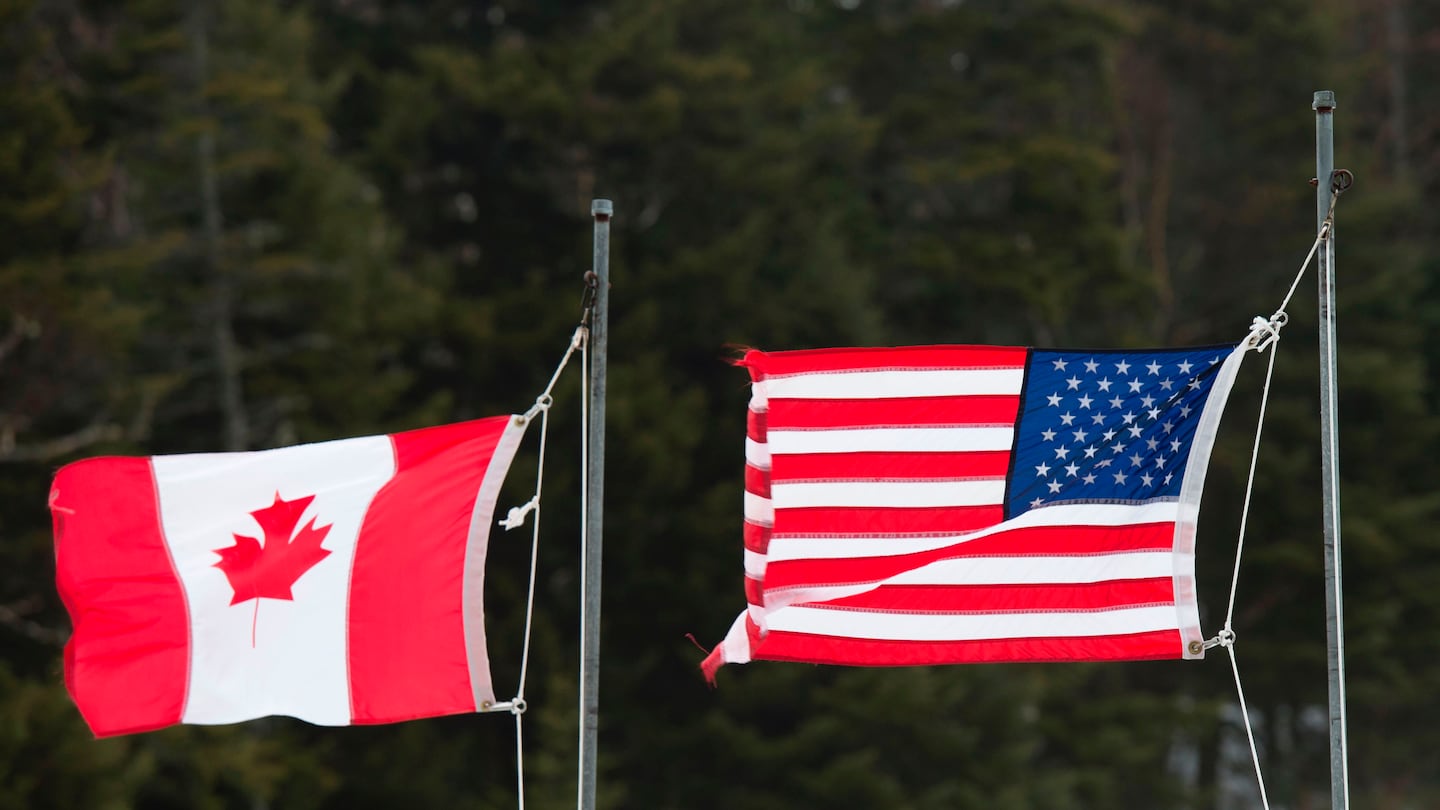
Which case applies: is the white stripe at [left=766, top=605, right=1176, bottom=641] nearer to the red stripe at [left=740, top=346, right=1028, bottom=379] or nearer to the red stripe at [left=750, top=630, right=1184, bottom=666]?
the red stripe at [left=750, top=630, right=1184, bottom=666]

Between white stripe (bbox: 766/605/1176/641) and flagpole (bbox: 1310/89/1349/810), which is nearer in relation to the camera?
flagpole (bbox: 1310/89/1349/810)

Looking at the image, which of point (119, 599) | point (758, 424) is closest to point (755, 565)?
point (758, 424)

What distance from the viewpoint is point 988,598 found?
7.99m

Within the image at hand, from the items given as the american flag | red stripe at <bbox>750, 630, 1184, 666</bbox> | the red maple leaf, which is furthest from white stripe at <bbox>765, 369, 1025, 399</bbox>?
the red maple leaf

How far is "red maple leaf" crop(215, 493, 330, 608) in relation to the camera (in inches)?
314

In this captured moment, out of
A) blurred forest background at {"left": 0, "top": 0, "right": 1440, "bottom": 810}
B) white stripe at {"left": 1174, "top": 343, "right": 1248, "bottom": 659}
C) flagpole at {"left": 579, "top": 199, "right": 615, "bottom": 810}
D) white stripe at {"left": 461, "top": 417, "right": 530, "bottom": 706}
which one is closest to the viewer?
flagpole at {"left": 579, "top": 199, "right": 615, "bottom": 810}

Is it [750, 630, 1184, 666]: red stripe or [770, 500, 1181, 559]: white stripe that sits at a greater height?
[770, 500, 1181, 559]: white stripe

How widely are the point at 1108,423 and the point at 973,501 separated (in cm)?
66

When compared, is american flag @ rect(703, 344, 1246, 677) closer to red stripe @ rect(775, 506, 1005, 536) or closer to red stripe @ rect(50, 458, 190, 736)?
red stripe @ rect(775, 506, 1005, 536)

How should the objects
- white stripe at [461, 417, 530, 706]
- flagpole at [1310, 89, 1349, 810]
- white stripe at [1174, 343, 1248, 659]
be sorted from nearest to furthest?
flagpole at [1310, 89, 1349, 810] < white stripe at [1174, 343, 1248, 659] < white stripe at [461, 417, 530, 706]

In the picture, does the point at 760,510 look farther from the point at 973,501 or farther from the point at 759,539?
the point at 973,501

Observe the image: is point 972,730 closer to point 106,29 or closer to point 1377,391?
point 1377,391

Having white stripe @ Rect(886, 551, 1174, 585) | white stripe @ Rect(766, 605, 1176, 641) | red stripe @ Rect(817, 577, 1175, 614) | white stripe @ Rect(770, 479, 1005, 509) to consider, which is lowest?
white stripe @ Rect(766, 605, 1176, 641)

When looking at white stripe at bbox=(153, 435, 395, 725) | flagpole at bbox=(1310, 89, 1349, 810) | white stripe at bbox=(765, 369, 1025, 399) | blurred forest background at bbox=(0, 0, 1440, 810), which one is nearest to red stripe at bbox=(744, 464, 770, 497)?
white stripe at bbox=(765, 369, 1025, 399)
